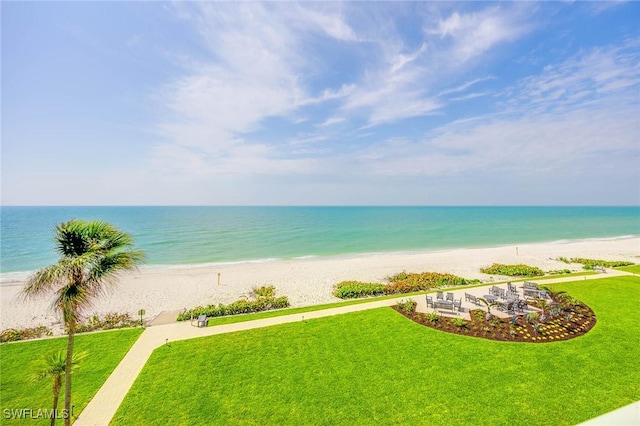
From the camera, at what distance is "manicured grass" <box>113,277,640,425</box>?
902 cm

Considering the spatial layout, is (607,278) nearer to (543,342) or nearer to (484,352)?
(543,342)

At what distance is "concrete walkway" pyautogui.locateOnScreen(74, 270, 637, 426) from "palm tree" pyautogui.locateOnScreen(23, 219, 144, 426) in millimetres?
3053

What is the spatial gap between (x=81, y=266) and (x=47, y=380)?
9.17 metres

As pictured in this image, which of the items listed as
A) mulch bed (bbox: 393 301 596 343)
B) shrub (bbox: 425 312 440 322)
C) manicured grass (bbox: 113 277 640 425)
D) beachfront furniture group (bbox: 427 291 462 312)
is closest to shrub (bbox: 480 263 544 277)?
mulch bed (bbox: 393 301 596 343)

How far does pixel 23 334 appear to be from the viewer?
15.8 metres

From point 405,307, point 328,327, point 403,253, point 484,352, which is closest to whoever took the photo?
point 484,352

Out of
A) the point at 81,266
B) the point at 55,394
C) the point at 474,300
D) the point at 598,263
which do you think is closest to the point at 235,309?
the point at 55,394

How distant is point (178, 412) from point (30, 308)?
20.8 meters

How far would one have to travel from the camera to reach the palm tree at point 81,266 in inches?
245

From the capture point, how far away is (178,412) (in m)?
9.37

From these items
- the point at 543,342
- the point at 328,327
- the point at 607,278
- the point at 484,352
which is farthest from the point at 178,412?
the point at 607,278

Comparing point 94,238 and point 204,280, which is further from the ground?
point 94,238

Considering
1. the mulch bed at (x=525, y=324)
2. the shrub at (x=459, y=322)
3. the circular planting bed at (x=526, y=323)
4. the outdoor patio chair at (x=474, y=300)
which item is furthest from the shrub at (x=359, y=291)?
the shrub at (x=459, y=322)

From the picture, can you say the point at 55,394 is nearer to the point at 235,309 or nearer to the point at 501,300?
the point at 235,309
